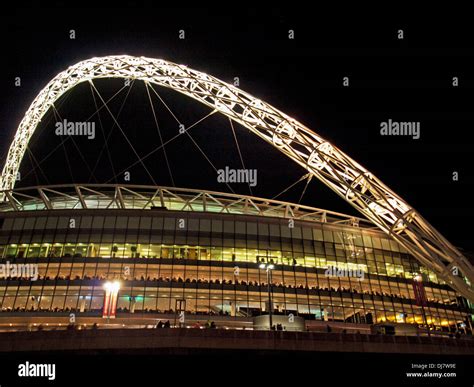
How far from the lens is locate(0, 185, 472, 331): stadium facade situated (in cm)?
4216

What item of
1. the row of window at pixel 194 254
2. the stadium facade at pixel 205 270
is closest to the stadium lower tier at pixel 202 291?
the stadium facade at pixel 205 270

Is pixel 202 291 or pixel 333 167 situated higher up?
pixel 333 167

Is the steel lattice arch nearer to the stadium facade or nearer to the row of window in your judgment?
the stadium facade

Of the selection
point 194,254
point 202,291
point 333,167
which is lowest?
point 202,291

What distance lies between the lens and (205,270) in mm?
45969

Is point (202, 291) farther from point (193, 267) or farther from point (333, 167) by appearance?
point (333, 167)

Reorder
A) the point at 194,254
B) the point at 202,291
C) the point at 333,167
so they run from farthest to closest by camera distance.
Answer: the point at 194,254 → the point at 202,291 → the point at 333,167

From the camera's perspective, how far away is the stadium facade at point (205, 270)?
42.2 metres

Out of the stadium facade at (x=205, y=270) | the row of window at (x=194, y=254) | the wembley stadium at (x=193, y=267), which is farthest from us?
the row of window at (x=194, y=254)

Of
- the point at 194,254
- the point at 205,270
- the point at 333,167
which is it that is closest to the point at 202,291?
the point at 205,270

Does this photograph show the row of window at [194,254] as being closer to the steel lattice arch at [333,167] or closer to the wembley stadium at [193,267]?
the wembley stadium at [193,267]

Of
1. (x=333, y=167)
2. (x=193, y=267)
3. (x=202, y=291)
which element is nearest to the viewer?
(x=333, y=167)

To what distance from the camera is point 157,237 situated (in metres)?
47.5

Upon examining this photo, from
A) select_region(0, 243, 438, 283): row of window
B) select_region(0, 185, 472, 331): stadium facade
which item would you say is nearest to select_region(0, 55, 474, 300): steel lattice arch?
select_region(0, 185, 472, 331): stadium facade
